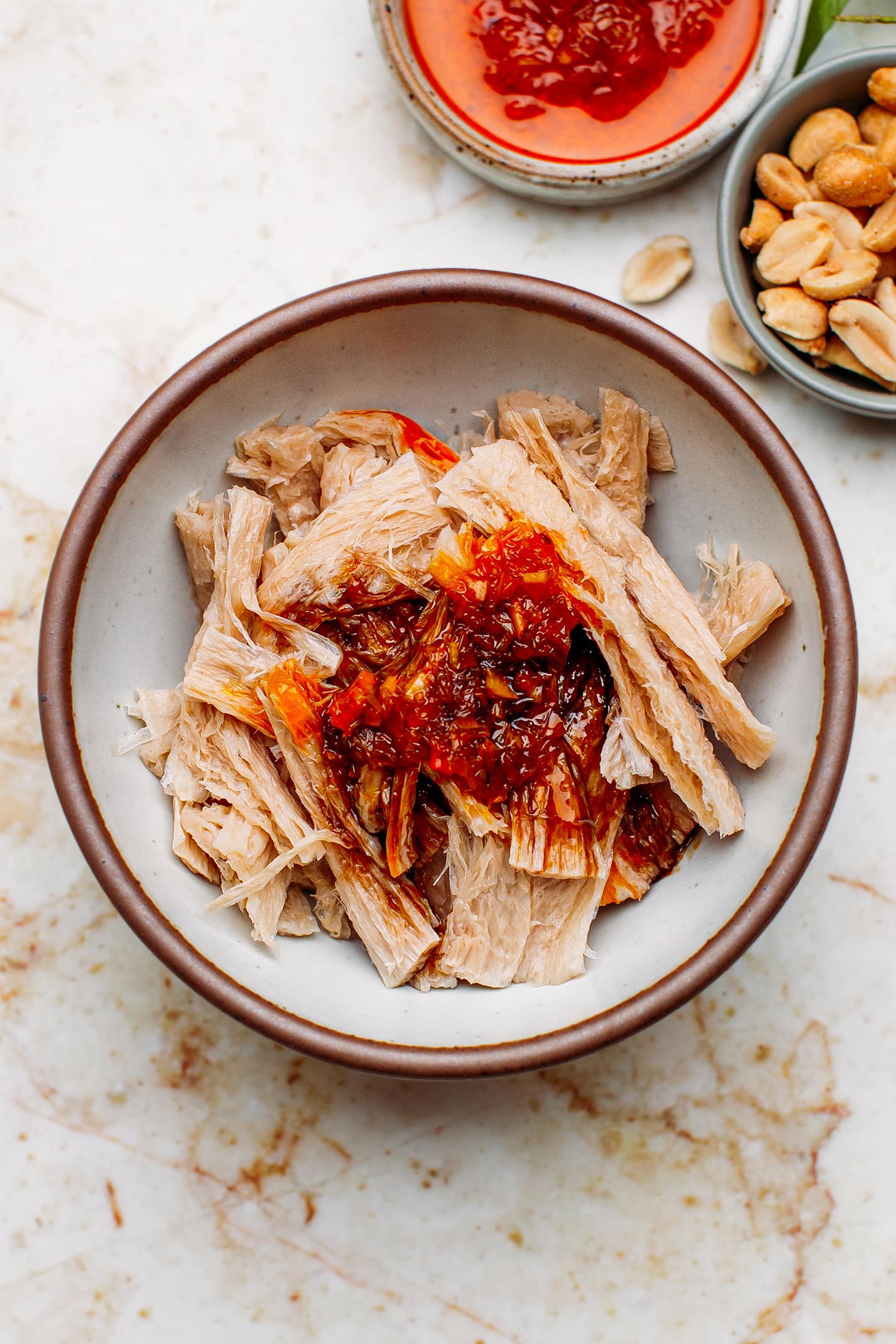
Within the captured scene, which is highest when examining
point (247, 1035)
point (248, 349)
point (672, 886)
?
point (248, 349)

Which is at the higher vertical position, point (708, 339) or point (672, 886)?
point (708, 339)

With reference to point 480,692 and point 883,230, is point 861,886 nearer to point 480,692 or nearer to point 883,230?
point 480,692

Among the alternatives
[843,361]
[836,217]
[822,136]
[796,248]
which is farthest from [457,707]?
[822,136]

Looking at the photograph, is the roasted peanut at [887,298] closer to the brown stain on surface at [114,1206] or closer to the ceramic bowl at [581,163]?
the ceramic bowl at [581,163]

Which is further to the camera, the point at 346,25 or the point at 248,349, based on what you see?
the point at 346,25

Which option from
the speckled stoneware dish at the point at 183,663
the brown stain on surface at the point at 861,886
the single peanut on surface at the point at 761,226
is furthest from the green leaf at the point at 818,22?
the brown stain on surface at the point at 861,886

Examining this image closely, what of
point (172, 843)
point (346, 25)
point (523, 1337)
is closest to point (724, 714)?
point (172, 843)

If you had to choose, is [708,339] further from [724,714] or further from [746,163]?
[724,714]

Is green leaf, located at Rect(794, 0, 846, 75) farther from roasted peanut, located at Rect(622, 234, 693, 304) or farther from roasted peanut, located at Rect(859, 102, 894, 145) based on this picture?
roasted peanut, located at Rect(622, 234, 693, 304)
